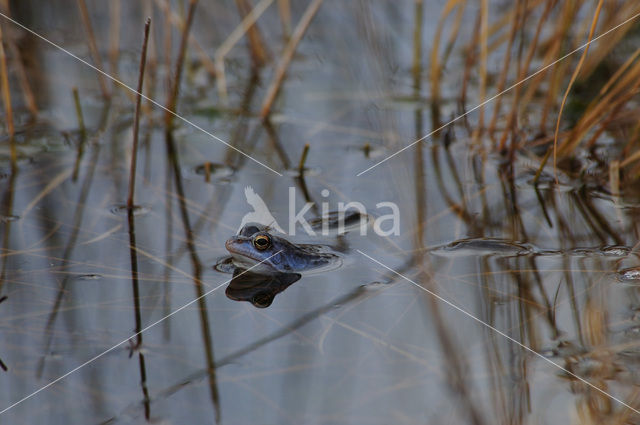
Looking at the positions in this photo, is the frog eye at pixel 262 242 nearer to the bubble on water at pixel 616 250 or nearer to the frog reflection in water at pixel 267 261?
the frog reflection in water at pixel 267 261

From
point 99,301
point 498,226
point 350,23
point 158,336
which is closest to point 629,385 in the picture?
point 498,226

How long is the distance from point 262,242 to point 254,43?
111 inches

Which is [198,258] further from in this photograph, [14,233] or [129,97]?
[129,97]

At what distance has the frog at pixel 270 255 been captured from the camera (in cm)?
294

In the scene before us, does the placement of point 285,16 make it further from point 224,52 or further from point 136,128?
point 136,128

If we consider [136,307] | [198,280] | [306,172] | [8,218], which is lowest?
[136,307]

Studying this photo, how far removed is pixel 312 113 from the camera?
472cm

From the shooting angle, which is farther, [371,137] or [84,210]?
[371,137]

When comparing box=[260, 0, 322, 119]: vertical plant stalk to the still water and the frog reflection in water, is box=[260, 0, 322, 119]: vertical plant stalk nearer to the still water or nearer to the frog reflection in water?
the still water

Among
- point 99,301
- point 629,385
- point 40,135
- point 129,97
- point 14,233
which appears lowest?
point 629,385

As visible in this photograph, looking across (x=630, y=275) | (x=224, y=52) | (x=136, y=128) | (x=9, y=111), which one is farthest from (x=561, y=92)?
(x=9, y=111)

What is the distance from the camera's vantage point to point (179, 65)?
403 centimetres

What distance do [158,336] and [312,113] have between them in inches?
101

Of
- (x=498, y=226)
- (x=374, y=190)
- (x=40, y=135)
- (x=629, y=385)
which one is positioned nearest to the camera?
(x=629, y=385)
